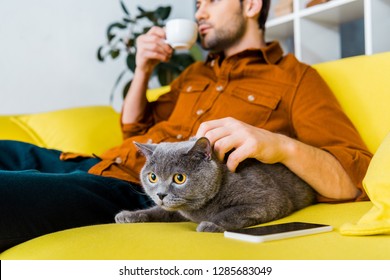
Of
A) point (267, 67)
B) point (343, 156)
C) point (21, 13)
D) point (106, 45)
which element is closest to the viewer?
point (343, 156)

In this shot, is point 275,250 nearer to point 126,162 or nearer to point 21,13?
point 126,162

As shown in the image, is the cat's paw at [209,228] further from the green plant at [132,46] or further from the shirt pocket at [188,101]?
the green plant at [132,46]

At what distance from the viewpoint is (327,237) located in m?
0.88

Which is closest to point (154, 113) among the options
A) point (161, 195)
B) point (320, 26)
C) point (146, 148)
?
point (146, 148)

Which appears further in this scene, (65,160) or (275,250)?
(65,160)

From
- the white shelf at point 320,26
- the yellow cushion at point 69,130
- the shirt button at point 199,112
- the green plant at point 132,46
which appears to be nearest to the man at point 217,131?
the shirt button at point 199,112

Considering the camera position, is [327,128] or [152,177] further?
[327,128]

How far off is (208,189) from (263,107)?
431 millimetres

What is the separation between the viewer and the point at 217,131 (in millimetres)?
1125

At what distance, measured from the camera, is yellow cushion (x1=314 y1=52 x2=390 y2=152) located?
4.53 feet

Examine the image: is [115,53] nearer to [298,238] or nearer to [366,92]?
[366,92]

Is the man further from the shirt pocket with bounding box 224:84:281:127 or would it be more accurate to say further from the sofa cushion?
the sofa cushion
